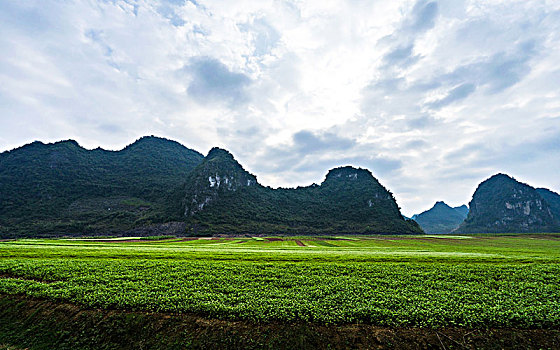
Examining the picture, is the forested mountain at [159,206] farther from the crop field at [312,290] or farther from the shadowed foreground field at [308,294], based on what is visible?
the shadowed foreground field at [308,294]

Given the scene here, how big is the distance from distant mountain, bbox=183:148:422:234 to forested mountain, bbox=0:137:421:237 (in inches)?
21.7

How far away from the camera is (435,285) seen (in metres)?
14.1

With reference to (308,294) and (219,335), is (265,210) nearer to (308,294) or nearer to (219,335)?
(308,294)

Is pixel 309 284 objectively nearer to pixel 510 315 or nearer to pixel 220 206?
pixel 510 315

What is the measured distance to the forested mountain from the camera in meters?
119

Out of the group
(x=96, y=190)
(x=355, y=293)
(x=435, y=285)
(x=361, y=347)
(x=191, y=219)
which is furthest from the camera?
(x=96, y=190)

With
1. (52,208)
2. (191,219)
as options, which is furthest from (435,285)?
(52,208)

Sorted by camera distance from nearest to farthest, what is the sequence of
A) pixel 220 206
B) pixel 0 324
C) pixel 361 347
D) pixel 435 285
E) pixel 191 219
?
pixel 361 347, pixel 0 324, pixel 435 285, pixel 191 219, pixel 220 206

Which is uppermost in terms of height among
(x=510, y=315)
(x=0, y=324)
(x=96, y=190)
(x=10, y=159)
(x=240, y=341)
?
(x=10, y=159)

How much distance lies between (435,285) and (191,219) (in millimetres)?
131724

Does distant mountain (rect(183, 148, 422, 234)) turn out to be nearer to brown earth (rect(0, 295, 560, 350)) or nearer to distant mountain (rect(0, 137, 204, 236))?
distant mountain (rect(0, 137, 204, 236))

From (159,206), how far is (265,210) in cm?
7030

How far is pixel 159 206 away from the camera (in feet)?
519

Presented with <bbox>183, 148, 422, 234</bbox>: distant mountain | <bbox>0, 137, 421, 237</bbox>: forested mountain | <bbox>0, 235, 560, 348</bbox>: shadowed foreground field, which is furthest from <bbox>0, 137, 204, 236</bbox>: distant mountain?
<bbox>0, 235, 560, 348</bbox>: shadowed foreground field
